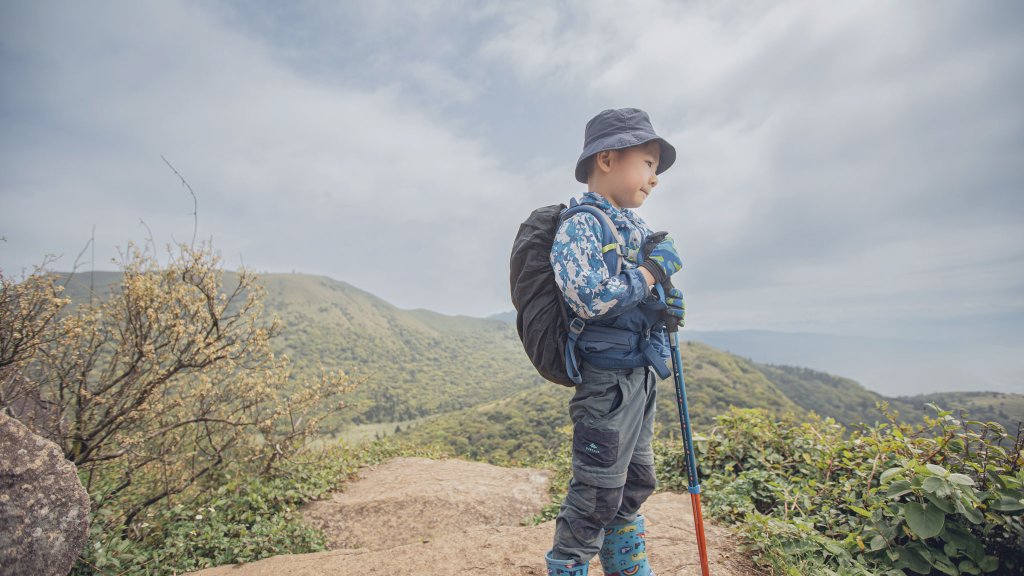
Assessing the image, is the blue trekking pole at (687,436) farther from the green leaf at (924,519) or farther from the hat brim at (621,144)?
the green leaf at (924,519)

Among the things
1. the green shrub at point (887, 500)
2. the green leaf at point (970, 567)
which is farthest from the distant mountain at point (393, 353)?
the green leaf at point (970, 567)

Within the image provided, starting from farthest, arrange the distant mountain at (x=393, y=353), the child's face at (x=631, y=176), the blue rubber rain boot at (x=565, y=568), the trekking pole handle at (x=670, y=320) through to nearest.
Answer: the distant mountain at (x=393, y=353) < the child's face at (x=631, y=176) < the trekking pole handle at (x=670, y=320) < the blue rubber rain boot at (x=565, y=568)

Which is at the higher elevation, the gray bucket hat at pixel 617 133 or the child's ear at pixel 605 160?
the gray bucket hat at pixel 617 133

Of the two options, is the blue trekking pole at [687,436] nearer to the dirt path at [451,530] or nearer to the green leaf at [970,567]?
the dirt path at [451,530]

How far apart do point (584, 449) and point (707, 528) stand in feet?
7.86

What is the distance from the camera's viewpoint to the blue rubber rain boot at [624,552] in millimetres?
2430

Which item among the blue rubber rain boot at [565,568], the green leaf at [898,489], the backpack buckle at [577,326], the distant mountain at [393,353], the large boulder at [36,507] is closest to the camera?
the blue rubber rain boot at [565,568]

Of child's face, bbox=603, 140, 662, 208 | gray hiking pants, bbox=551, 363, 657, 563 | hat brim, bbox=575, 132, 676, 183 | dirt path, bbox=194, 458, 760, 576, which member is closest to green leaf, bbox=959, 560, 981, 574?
dirt path, bbox=194, 458, 760, 576

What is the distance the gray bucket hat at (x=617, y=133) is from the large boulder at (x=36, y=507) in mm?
4535

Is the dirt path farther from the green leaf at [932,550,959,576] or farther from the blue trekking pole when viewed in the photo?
the green leaf at [932,550,959,576]

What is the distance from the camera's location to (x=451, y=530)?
484 cm

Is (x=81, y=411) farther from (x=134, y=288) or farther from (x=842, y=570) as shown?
(x=842, y=570)

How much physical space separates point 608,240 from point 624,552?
5.86ft

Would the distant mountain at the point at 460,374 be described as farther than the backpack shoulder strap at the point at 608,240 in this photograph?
Yes
